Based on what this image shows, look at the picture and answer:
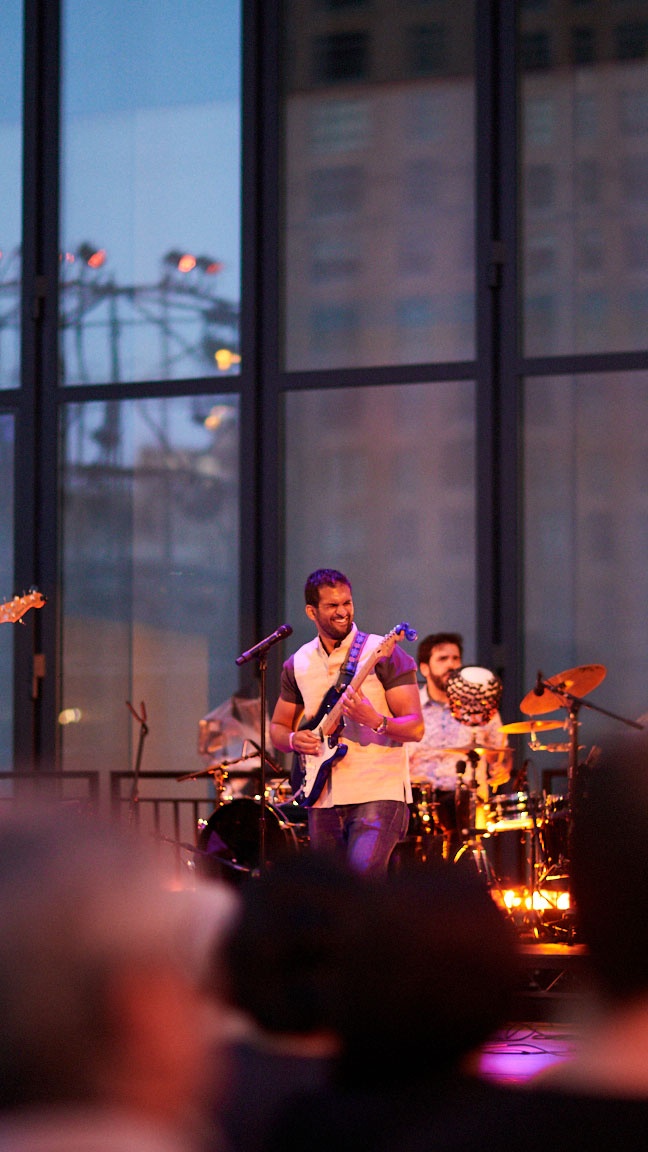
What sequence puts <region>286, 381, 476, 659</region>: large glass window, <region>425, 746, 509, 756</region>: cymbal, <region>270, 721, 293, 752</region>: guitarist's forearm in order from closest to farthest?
<region>270, 721, 293, 752</region>: guitarist's forearm, <region>425, 746, 509, 756</region>: cymbal, <region>286, 381, 476, 659</region>: large glass window

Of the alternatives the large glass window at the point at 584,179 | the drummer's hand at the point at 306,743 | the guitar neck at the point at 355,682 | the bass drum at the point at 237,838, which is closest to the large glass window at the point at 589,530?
the large glass window at the point at 584,179

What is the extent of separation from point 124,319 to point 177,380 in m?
0.52

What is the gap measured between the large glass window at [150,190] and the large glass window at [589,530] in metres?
1.91

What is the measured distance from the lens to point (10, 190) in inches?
335

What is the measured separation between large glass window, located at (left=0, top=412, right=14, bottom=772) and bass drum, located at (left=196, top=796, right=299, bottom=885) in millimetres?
2464

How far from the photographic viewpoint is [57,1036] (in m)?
1.02

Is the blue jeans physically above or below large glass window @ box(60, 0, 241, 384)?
below

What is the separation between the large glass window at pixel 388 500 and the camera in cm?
781

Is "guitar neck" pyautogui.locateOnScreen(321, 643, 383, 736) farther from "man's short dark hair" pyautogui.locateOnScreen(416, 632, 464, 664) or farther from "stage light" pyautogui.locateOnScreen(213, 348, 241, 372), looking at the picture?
"stage light" pyautogui.locateOnScreen(213, 348, 241, 372)

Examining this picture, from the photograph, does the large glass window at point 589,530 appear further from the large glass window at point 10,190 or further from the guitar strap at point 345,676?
the large glass window at point 10,190

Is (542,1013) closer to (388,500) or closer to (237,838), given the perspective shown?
(237,838)

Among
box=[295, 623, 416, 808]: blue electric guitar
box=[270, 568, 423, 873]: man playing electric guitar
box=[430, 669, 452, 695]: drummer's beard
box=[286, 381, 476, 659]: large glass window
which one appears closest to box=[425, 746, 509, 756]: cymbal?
box=[430, 669, 452, 695]: drummer's beard

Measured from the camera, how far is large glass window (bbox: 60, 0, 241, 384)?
822 cm

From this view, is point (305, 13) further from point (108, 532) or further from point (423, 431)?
point (108, 532)
